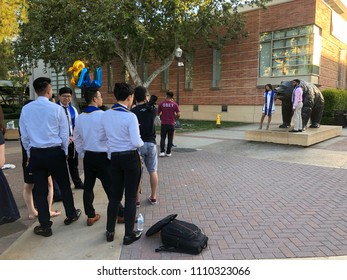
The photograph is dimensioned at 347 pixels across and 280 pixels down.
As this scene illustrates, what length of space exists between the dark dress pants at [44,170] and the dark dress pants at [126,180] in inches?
31.5

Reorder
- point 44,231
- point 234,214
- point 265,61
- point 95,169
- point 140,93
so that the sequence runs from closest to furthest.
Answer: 1. point 44,231
2. point 95,169
3. point 140,93
4. point 234,214
5. point 265,61

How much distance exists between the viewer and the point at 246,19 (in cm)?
2050

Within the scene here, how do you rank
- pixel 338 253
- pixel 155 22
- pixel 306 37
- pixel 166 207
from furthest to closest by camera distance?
pixel 306 37, pixel 155 22, pixel 166 207, pixel 338 253

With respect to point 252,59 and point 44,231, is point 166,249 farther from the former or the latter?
point 252,59

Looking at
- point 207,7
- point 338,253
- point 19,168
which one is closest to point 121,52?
point 207,7

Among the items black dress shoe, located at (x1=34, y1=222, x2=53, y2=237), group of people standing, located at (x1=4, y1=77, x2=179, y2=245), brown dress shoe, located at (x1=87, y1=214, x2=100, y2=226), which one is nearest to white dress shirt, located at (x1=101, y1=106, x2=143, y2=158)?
group of people standing, located at (x1=4, y1=77, x2=179, y2=245)

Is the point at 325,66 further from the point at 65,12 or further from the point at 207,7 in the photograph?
the point at 65,12

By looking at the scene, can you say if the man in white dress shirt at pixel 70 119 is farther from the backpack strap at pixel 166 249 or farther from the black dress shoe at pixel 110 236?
the backpack strap at pixel 166 249

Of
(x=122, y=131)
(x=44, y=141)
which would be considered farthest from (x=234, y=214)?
(x=44, y=141)

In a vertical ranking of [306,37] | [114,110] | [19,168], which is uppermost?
[306,37]

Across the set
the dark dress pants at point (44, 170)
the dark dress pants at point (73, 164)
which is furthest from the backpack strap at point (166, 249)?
the dark dress pants at point (73, 164)

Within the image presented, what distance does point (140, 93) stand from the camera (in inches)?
176

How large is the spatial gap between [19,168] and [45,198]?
177 inches

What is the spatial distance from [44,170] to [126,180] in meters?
1.17
